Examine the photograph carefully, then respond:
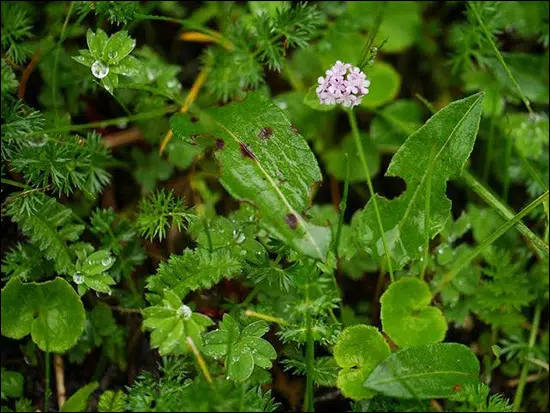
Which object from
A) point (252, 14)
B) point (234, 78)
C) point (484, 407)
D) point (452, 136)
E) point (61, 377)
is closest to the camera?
point (484, 407)

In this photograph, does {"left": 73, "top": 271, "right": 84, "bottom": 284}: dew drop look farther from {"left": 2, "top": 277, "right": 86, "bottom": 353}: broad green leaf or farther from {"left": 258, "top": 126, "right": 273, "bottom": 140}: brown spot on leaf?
{"left": 258, "top": 126, "right": 273, "bottom": 140}: brown spot on leaf

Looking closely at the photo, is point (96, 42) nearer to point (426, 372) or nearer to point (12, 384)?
point (12, 384)

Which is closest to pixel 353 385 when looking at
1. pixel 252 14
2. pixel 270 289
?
pixel 270 289

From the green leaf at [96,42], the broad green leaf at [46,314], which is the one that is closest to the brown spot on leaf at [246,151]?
the green leaf at [96,42]

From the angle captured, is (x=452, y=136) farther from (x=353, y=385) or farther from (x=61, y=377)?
(x=61, y=377)

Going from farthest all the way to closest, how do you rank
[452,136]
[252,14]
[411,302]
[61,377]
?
1. [252,14]
2. [61,377]
3. [452,136]
4. [411,302]
